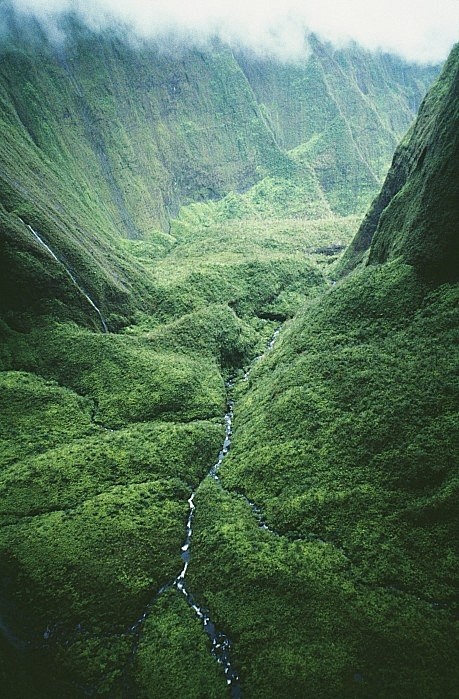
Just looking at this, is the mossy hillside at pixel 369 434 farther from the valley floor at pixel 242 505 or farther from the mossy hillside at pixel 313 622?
the mossy hillside at pixel 313 622

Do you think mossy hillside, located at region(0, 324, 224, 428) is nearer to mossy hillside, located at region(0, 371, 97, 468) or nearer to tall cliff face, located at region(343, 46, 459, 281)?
mossy hillside, located at region(0, 371, 97, 468)

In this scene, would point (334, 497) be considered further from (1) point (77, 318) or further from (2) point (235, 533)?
(1) point (77, 318)

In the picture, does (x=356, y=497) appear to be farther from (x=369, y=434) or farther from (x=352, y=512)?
(x=369, y=434)

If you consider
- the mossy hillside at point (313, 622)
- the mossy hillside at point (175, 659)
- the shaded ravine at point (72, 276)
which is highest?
the shaded ravine at point (72, 276)

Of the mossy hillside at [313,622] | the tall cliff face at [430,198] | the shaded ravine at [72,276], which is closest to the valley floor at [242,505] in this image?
the mossy hillside at [313,622]

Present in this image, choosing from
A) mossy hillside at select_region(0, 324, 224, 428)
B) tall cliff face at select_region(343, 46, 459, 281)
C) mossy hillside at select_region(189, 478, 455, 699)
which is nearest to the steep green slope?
mossy hillside at select_region(189, 478, 455, 699)

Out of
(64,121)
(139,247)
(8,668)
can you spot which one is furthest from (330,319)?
(64,121)
